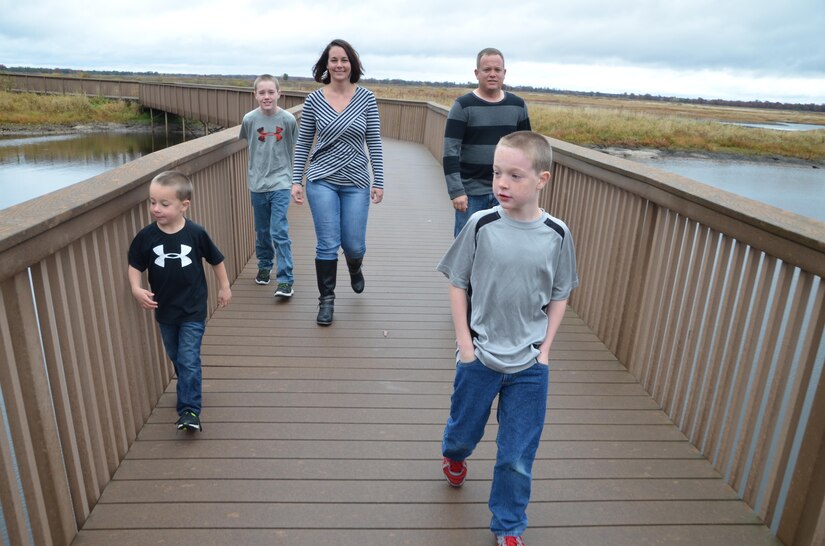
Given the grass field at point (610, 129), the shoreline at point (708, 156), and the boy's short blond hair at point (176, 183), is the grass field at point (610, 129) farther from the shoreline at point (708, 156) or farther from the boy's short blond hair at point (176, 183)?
the boy's short blond hair at point (176, 183)

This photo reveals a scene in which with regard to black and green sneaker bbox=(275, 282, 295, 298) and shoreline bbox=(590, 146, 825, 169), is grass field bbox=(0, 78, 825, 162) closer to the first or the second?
shoreline bbox=(590, 146, 825, 169)

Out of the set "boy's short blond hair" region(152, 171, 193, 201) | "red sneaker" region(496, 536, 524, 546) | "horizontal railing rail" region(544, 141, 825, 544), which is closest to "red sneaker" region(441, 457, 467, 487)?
"red sneaker" region(496, 536, 524, 546)

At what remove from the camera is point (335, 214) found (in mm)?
4527

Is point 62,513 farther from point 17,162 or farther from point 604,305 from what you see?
point 17,162

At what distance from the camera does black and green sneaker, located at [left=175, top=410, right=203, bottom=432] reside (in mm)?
3000

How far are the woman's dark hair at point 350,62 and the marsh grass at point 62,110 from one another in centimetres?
4480

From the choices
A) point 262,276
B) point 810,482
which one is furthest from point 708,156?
point 810,482

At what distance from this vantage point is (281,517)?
8.20 feet

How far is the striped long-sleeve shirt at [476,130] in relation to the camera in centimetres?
438

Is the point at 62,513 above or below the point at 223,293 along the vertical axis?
below

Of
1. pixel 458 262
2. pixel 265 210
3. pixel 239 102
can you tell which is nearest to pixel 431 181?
pixel 265 210

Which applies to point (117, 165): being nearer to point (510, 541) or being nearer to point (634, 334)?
point (634, 334)

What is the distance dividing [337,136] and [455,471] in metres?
2.51

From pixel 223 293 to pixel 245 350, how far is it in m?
1.00
